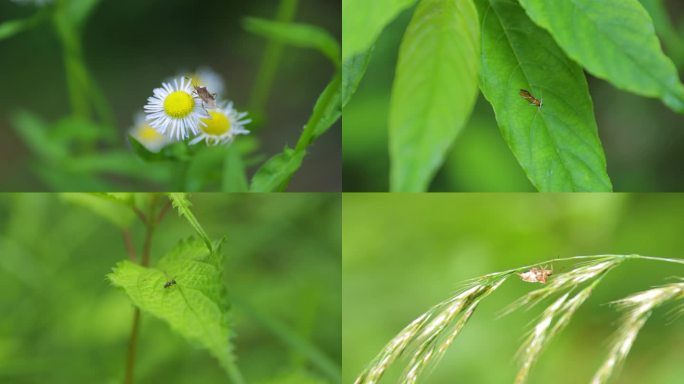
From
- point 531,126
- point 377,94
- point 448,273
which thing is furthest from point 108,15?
point 531,126

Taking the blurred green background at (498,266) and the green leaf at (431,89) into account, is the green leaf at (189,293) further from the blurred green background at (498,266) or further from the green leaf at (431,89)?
the blurred green background at (498,266)

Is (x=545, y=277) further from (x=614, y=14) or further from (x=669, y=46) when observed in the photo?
(x=669, y=46)

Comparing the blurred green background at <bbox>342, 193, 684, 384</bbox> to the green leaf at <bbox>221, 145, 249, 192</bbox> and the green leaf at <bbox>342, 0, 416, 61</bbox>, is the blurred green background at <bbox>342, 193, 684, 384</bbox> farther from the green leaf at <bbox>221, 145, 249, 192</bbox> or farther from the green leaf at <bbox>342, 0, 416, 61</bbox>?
the green leaf at <bbox>342, 0, 416, 61</bbox>

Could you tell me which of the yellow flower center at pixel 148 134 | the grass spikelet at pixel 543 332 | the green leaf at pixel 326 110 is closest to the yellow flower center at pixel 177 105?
the green leaf at pixel 326 110

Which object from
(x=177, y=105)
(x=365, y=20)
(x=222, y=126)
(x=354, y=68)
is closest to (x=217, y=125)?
(x=222, y=126)

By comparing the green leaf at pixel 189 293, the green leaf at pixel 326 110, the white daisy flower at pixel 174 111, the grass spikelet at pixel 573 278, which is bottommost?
the grass spikelet at pixel 573 278

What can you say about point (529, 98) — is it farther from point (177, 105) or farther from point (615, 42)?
point (177, 105)


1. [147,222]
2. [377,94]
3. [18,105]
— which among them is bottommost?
[147,222]
